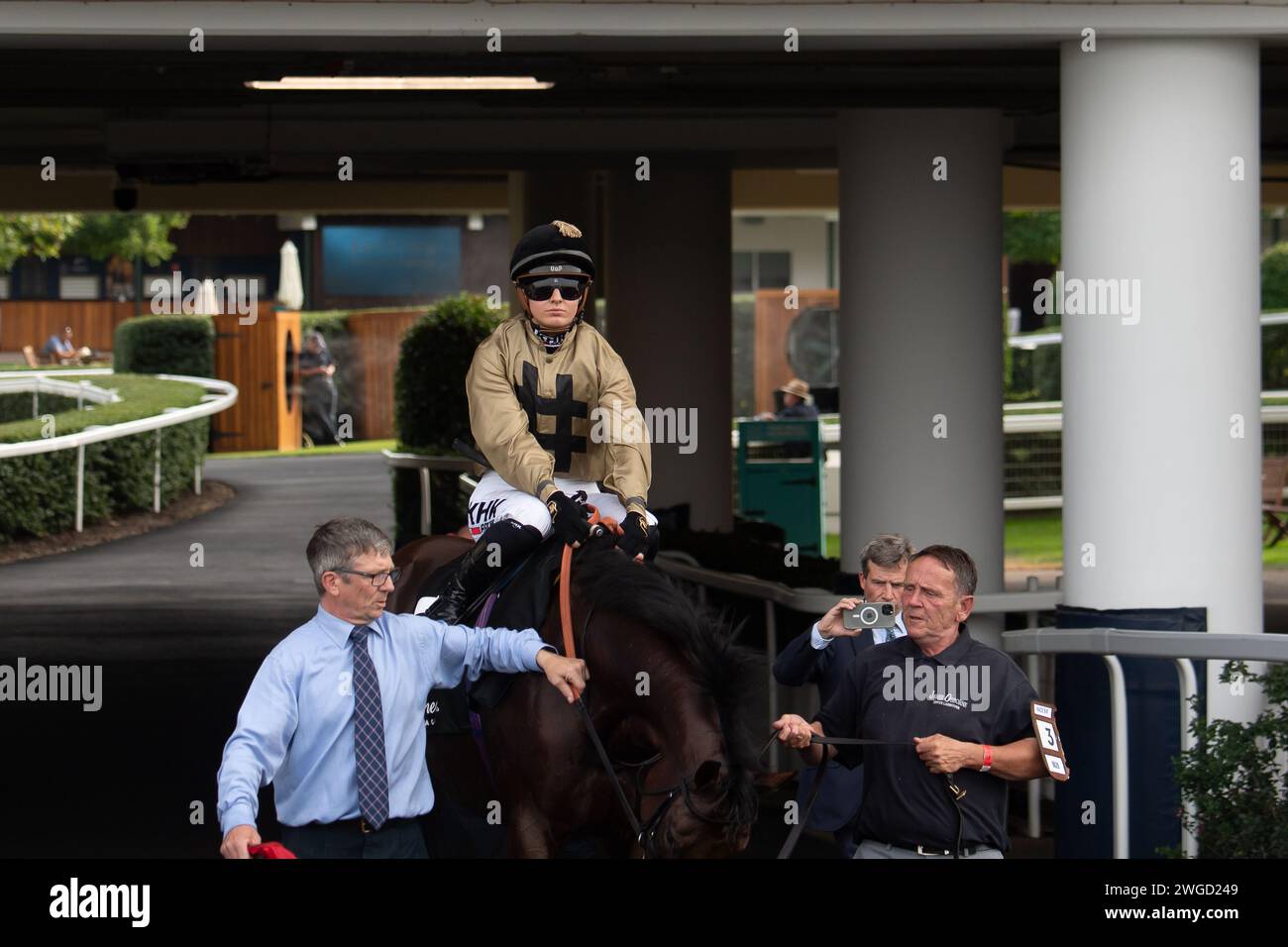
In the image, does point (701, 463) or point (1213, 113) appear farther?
point (701, 463)

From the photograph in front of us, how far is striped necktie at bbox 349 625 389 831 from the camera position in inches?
204

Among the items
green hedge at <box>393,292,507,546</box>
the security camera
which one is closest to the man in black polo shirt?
the security camera

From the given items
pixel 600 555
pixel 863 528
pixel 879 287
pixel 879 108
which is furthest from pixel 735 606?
pixel 600 555

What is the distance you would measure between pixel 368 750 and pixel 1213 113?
15.4ft

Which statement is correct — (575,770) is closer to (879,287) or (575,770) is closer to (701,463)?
(879,287)

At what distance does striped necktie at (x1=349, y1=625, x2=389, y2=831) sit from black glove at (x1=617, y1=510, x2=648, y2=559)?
1.30m

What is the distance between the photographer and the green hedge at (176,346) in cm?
3123

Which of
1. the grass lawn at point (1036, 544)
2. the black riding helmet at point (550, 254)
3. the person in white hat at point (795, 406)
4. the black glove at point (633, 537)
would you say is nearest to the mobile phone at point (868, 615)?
the black glove at point (633, 537)

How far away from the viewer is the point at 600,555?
6.19 metres

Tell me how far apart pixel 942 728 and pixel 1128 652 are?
2.11m

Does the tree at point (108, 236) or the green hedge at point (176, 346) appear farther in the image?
the tree at point (108, 236)

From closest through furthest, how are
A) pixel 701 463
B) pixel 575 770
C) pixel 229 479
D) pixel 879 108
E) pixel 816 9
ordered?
pixel 575 770 < pixel 816 9 < pixel 879 108 < pixel 701 463 < pixel 229 479

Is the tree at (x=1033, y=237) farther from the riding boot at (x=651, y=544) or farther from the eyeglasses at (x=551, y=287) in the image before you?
the riding boot at (x=651, y=544)

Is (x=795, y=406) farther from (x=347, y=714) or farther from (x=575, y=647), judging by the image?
(x=347, y=714)
